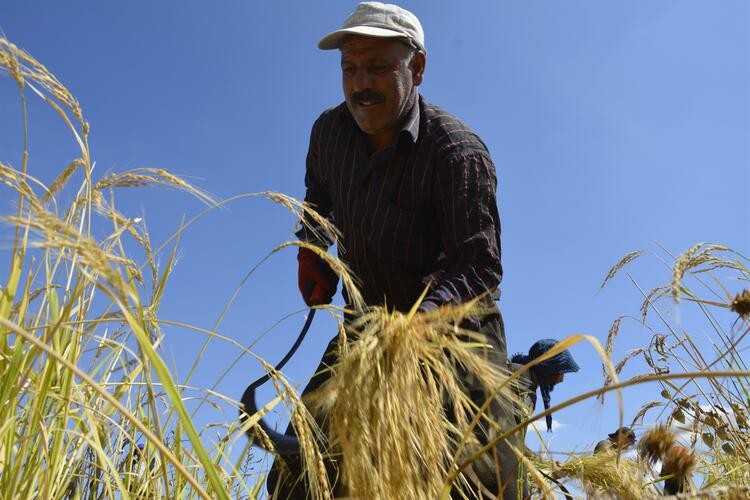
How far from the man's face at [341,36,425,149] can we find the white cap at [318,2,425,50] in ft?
0.15

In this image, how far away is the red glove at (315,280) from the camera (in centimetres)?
285

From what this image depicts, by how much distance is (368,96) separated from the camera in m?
2.87

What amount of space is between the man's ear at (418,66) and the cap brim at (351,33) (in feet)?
0.53

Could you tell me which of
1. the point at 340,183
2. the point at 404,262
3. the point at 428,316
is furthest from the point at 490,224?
the point at 428,316

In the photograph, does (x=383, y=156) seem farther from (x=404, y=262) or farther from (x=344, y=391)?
(x=344, y=391)

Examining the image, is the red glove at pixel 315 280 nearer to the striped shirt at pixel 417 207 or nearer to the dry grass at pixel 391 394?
the striped shirt at pixel 417 207

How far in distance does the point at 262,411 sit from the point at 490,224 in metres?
1.21

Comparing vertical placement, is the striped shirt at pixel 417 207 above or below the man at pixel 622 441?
above

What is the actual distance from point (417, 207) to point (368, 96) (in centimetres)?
48

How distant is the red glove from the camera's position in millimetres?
2850

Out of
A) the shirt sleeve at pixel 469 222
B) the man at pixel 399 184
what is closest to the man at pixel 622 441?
the man at pixel 399 184

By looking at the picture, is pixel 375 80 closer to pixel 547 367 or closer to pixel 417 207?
pixel 417 207

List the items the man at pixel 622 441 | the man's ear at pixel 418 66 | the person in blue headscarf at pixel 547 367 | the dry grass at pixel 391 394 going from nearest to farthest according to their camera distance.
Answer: the dry grass at pixel 391 394 → the man at pixel 622 441 → the man's ear at pixel 418 66 → the person in blue headscarf at pixel 547 367

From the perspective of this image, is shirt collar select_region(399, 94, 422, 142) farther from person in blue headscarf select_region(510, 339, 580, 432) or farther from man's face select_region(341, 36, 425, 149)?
person in blue headscarf select_region(510, 339, 580, 432)
